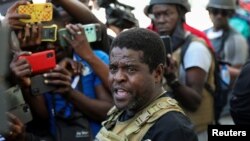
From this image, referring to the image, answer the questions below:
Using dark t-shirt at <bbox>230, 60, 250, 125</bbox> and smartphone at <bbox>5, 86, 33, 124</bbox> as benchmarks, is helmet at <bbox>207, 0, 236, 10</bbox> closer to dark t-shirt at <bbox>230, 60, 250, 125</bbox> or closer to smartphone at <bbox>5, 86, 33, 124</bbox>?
dark t-shirt at <bbox>230, 60, 250, 125</bbox>

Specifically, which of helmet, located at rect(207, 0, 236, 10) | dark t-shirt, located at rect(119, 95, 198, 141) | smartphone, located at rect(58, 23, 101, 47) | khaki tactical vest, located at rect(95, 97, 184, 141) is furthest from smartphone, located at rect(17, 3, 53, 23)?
helmet, located at rect(207, 0, 236, 10)

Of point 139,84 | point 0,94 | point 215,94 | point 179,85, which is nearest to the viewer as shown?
point 0,94

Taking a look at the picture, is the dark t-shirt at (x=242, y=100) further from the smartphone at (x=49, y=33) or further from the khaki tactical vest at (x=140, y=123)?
the khaki tactical vest at (x=140, y=123)

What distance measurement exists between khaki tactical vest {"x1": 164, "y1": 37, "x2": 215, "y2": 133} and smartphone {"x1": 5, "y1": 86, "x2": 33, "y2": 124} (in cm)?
139

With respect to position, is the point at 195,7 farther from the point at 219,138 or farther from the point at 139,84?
the point at 139,84

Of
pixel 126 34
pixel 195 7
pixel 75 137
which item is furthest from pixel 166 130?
pixel 195 7

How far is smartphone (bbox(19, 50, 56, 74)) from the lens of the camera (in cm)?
382

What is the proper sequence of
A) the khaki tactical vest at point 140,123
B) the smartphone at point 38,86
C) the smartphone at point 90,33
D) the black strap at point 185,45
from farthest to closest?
the black strap at point 185,45 → the smartphone at point 90,33 → the smartphone at point 38,86 → the khaki tactical vest at point 140,123

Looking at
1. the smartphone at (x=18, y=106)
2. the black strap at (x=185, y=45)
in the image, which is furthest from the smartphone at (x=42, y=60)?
the black strap at (x=185, y=45)

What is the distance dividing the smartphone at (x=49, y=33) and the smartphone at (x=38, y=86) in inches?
9.6

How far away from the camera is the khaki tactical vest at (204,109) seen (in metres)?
4.91

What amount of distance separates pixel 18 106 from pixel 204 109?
1.71m

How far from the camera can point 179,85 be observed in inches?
184

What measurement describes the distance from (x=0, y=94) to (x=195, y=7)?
775cm
